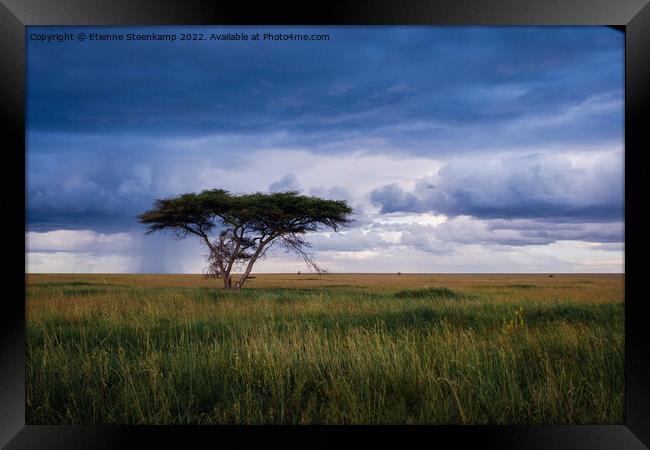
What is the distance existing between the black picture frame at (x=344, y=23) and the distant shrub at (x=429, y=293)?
8.23m

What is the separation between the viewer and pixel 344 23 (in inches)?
121

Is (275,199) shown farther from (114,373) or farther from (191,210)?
(114,373)

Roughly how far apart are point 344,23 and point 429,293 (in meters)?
10.2

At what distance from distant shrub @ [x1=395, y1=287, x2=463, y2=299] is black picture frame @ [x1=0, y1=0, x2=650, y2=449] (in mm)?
8228

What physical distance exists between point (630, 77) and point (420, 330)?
4.04 meters

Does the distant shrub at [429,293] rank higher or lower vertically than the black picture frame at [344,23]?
lower

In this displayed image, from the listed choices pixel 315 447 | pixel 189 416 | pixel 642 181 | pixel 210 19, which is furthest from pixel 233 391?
pixel 642 181

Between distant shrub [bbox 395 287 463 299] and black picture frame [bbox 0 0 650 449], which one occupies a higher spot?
black picture frame [bbox 0 0 650 449]

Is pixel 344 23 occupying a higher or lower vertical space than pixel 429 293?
higher

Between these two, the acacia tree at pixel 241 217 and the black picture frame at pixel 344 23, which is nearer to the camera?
the black picture frame at pixel 344 23

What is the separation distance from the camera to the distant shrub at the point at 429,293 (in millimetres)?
11545

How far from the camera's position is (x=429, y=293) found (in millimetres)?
12250

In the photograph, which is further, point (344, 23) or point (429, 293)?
point (429, 293)

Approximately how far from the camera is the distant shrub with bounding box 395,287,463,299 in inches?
455
